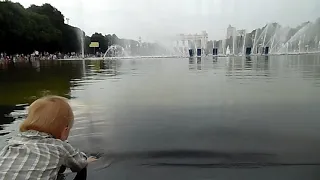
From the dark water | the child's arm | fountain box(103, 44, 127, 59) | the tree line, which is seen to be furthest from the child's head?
fountain box(103, 44, 127, 59)

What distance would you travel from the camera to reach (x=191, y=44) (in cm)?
5372

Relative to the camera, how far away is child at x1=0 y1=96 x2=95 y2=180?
8.18 feet

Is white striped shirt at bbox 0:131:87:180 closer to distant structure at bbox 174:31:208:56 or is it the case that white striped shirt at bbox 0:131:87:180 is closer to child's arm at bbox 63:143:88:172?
child's arm at bbox 63:143:88:172

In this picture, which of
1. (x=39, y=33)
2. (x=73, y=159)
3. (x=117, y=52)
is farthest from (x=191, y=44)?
(x=73, y=159)

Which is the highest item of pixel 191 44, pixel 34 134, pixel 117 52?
pixel 191 44

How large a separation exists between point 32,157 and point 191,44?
170ft

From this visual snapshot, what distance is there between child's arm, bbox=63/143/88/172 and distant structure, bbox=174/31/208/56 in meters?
45.3

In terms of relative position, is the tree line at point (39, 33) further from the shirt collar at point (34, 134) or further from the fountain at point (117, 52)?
the shirt collar at point (34, 134)

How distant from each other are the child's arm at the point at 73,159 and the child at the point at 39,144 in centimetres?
7

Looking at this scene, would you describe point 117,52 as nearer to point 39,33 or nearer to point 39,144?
point 39,33

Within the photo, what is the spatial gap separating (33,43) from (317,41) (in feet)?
125

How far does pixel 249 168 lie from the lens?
148 inches

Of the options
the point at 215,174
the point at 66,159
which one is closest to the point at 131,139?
the point at 215,174

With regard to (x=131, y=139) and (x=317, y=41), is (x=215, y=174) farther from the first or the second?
(x=317, y=41)
